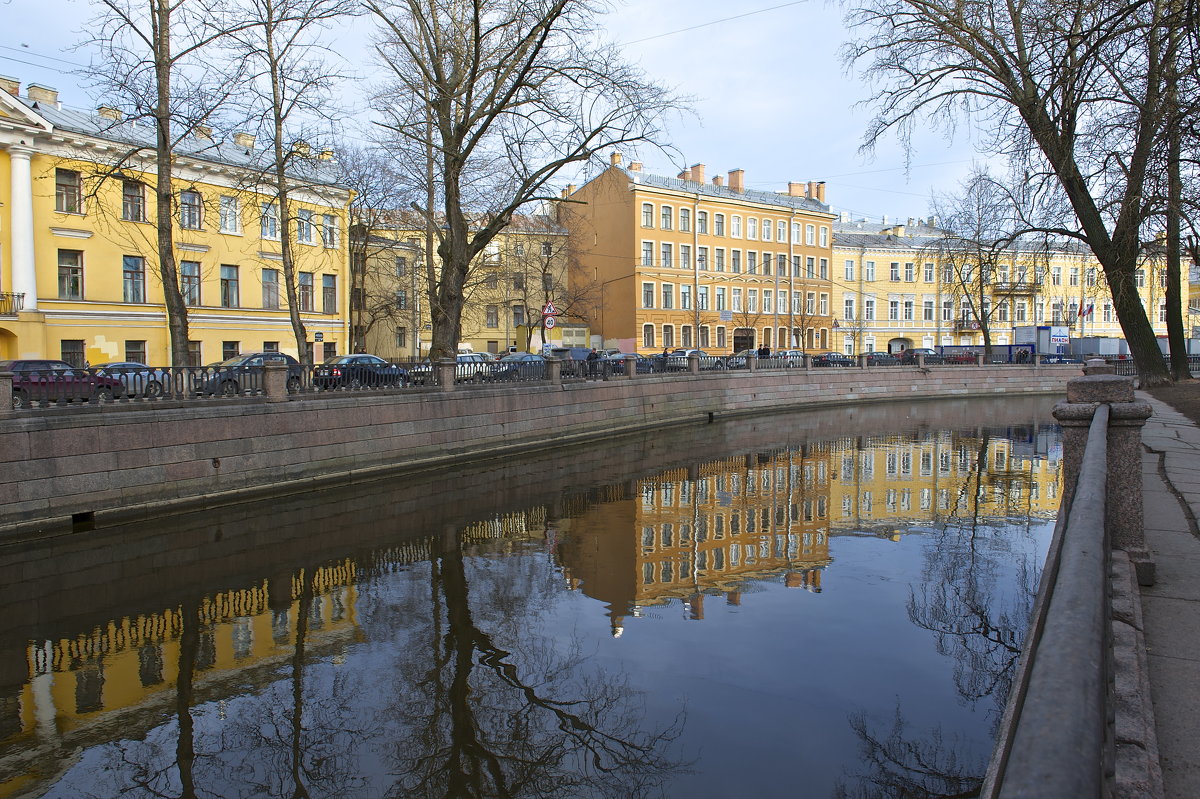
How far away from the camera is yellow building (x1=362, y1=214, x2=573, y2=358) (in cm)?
4159

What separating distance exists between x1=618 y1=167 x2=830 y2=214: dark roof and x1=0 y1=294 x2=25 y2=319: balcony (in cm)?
3343

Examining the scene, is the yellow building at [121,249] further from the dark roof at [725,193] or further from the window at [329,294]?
the dark roof at [725,193]

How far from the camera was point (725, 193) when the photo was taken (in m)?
57.7

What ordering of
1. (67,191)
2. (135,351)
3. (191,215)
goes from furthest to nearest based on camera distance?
(191,215) < (135,351) < (67,191)

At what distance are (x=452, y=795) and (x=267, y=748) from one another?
1.53 metres

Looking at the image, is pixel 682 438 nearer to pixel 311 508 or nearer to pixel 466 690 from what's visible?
pixel 311 508

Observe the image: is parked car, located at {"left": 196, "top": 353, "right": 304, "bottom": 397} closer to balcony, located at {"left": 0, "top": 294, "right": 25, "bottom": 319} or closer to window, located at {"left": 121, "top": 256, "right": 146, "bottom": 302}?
balcony, located at {"left": 0, "top": 294, "right": 25, "bottom": 319}

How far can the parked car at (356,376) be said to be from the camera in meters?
16.7

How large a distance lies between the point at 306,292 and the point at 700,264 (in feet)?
91.7

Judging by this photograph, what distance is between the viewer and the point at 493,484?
1647 centimetres

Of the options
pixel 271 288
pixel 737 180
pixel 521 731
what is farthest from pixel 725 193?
pixel 521 731

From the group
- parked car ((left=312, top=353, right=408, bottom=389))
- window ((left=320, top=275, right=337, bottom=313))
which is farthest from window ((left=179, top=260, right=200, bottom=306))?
parked car ((left=312, top=353, right=408, bottom=389))

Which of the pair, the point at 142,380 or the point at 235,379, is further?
the point at 235,379

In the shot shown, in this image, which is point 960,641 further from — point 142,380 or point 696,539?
point 142,380
